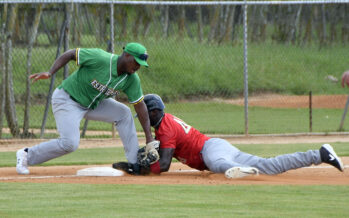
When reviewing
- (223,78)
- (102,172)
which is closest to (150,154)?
(102,172)

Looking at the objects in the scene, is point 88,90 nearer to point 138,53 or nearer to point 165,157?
point 138,53

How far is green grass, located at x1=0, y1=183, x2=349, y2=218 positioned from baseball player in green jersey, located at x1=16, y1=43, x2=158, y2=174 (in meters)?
0.82

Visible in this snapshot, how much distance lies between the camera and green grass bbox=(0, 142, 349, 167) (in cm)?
1112

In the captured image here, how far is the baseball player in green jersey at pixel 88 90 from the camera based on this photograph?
862 cm

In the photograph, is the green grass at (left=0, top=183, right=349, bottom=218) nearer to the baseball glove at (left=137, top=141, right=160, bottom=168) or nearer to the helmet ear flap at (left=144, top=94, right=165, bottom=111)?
the baseball glove at (left=137, top=141, right=160, bottom=168)

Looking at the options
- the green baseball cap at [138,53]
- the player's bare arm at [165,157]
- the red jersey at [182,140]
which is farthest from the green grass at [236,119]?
the green baseball cap at [138,53]

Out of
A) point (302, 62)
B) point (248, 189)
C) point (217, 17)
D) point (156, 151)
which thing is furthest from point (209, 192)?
point (302, 62)

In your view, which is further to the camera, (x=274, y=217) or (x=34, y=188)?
(x=34, y=188)

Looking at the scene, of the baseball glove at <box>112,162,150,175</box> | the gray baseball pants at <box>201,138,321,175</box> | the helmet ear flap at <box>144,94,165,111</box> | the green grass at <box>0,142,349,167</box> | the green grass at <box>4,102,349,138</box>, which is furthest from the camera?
the green grass at <box>4,102,349,138</box>

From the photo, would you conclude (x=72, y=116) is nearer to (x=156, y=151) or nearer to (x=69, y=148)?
(x=69, y=148)

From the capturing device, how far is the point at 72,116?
29.0 ft

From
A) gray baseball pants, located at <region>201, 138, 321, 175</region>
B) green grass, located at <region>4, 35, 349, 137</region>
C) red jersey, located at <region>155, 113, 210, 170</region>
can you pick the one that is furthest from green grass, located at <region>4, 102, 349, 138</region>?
gray baseball pants, located at <region>201, 138, 321, 175</region>

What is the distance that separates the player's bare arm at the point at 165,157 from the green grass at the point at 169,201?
0.84 metres

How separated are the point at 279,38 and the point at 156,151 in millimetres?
13311
